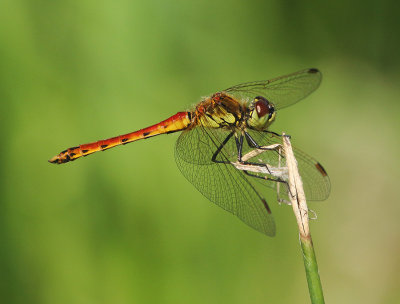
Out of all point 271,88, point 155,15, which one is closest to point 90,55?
point 155,15

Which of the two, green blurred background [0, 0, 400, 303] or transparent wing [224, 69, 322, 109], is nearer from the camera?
green blurred background [0, 0, 400, 303]

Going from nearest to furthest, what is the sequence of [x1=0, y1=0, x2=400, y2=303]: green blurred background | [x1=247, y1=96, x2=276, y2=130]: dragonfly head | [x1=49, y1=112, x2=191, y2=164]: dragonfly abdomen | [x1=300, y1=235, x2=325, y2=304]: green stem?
[x1=300, y1=235, x2=325, y2=304]: green stem, [x1=0, y1=0, x2=400, y2=303]: green blurred background, [x1=49, y1=112, x2=191, y2=164]: dragonfly abdomen, [x1=247, y1=96, x2=276, y2=130]: dragonfly head

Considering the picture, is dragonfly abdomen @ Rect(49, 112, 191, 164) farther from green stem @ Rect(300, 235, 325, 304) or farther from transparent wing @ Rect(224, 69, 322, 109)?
green stem @ Rect(300, 235, 325, 304)

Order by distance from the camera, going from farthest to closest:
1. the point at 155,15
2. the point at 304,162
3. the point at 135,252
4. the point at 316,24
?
the point at 316,24 → the point at 155,15 → the point at 304,162 → the point at 135,252

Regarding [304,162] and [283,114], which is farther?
[283,114]

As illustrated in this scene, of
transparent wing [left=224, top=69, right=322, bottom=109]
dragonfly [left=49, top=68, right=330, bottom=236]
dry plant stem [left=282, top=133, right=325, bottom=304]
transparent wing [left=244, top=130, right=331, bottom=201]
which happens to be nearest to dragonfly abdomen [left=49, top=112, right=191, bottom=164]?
dragonfly [left=49, top=68, right=330, bottom=236]

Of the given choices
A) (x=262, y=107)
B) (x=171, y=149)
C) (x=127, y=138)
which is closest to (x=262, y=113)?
(x=262, y=107)

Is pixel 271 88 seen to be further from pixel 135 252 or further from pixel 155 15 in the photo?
pixel 135 252

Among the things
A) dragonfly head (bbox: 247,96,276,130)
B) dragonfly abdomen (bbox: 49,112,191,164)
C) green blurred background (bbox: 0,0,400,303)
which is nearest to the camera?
green blurred background (bbox: 0,0,400,303)
